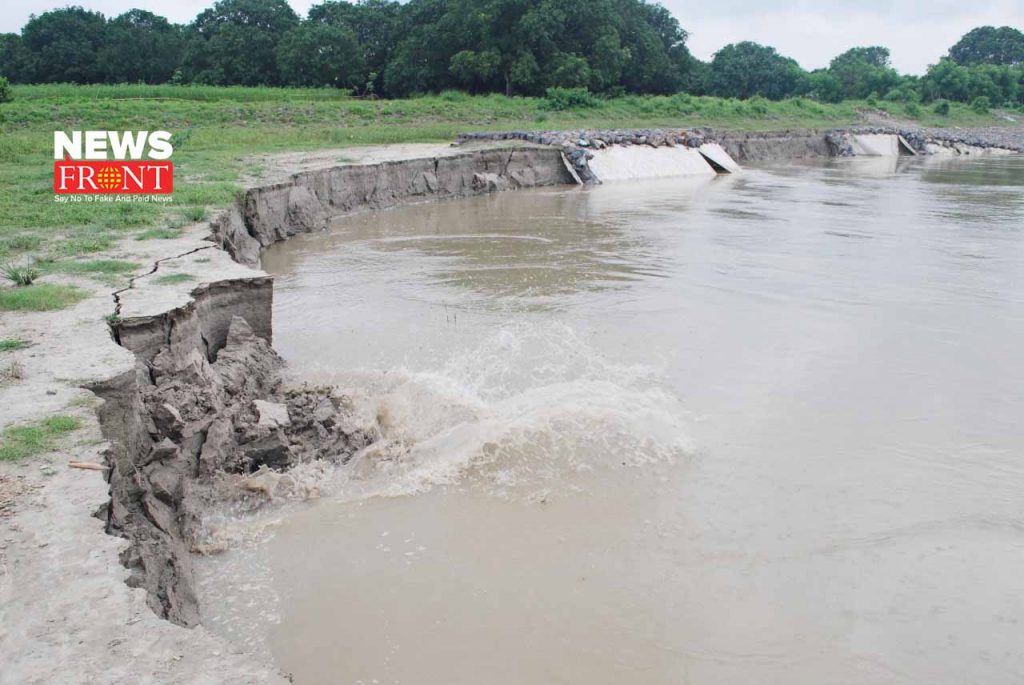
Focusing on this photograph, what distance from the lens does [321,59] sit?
42.8 m

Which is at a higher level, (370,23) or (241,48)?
(370,23)

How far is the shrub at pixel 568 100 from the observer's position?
110ft

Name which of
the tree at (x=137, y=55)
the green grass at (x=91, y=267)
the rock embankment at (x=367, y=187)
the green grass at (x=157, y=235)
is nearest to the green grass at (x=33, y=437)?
the green grass at (x=91, y=267)

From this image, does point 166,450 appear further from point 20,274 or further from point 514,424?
point 20,274

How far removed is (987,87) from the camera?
5459cm

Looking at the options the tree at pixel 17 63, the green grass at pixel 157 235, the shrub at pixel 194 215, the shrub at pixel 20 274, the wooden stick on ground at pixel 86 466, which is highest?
the tree at pixel 17 63

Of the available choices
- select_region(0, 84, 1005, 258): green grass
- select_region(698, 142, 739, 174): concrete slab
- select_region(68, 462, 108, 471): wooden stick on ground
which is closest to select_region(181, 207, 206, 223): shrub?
select_region(0, 84, 1005, 258): green grass

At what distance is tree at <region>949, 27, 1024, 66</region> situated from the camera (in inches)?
3273

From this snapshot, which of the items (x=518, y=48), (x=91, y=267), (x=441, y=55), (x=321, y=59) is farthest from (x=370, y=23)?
(x=91, y=267)

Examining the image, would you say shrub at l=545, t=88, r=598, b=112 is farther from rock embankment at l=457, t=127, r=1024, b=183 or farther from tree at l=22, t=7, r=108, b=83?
tree at l=22, t=7, r=108, b=83

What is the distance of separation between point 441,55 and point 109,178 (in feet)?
95.9

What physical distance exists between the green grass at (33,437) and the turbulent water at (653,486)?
106cm

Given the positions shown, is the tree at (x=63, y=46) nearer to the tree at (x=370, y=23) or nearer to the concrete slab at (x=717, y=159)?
the tree at (x=370, y=23)

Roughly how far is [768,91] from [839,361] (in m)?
52.2
